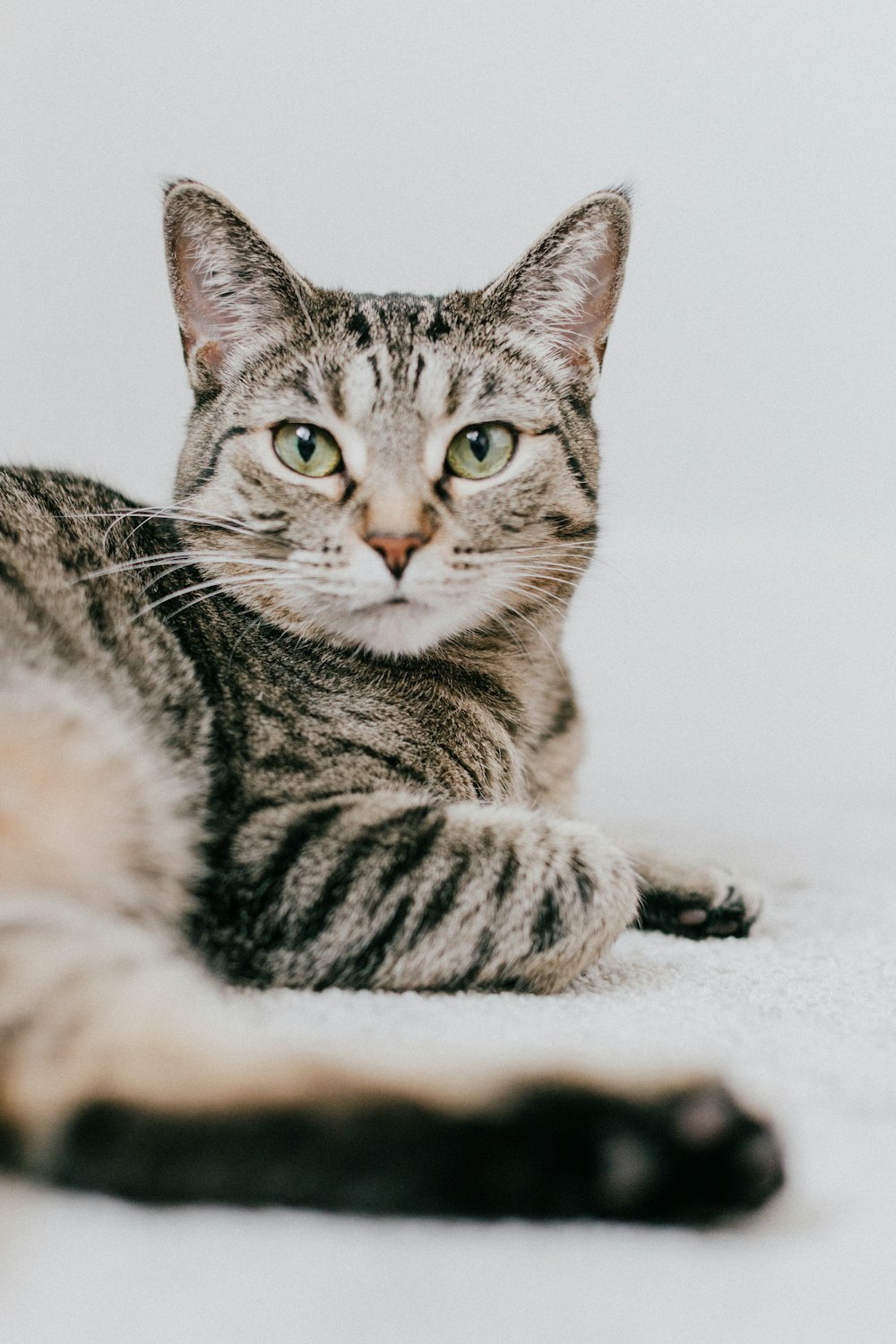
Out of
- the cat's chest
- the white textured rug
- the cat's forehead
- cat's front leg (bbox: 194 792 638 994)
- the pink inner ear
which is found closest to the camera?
the white textured rug

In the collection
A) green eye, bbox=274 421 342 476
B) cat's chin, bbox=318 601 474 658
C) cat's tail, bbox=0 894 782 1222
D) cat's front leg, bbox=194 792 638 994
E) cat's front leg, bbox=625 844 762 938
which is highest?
green eye, bbox=274 421 342 476

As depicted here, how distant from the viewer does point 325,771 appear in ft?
3.17

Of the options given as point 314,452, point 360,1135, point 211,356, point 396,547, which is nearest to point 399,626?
point 396,547

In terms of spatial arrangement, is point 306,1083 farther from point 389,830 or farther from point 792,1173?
point 389,830

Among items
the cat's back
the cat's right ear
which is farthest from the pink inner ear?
the cat's back

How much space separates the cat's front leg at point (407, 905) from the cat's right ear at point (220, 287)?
22.2 inches

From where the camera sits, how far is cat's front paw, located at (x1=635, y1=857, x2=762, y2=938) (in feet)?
3.84

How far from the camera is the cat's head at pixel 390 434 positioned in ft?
3.36

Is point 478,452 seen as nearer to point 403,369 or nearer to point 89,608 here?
point 403,369

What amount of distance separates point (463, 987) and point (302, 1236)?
1.27 feet

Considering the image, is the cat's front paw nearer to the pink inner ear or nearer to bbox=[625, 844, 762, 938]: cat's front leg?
bbox=[625, 844, 762, 938]: cat's front leg

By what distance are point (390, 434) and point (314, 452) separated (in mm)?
85

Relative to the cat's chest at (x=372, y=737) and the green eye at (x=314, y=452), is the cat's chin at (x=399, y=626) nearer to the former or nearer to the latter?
the cat's chest at (x=372, y=737)

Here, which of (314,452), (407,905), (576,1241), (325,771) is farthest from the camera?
(314,452)
